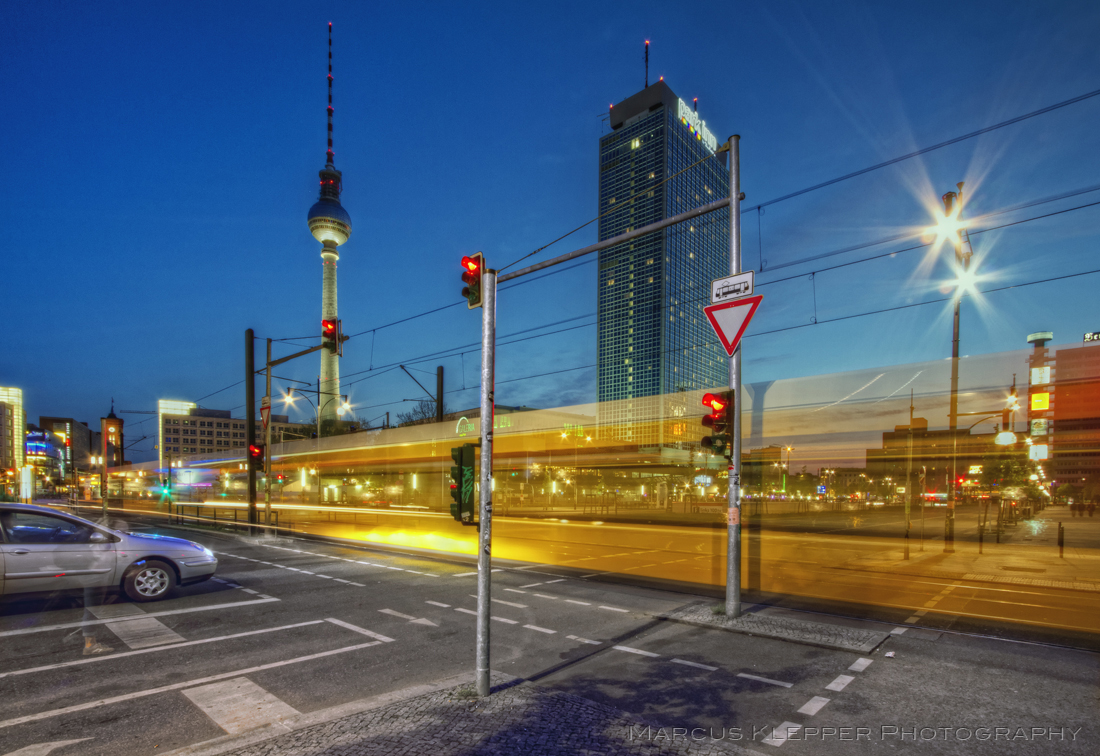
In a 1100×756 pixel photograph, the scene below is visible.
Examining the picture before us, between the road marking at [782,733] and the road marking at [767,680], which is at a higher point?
the road marking at [782,733]

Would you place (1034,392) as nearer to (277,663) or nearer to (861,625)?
(861,625)

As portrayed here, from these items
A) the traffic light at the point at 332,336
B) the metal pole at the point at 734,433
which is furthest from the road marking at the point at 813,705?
the traffic light at the point at 332,336

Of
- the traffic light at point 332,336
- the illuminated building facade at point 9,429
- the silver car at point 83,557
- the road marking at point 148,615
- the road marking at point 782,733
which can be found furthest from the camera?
the illuminated building facade at point 9,429

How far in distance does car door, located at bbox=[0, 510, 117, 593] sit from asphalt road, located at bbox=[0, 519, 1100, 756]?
0.58 metres

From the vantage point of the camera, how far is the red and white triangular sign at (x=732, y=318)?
319 inches

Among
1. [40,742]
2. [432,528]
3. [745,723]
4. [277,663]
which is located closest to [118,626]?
[277,663]

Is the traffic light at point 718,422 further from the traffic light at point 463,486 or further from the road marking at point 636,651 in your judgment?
the traffic light at point 463,486

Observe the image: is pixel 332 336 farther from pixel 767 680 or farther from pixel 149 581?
pixel 767 680

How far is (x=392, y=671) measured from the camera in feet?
20.0

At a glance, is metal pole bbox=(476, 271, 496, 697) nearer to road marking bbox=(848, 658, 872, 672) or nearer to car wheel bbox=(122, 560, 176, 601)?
road marking bbox=(848, 658, 872, 672)

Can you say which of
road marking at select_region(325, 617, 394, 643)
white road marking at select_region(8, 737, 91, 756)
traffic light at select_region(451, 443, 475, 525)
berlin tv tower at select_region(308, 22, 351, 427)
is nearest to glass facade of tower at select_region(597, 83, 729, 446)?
traffic light at select_region(451, 443, 475, 525)

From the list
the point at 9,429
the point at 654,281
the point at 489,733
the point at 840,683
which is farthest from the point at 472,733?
the point at 9,429

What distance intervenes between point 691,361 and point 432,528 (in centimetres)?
10867

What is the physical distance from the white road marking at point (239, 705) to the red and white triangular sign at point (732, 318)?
730 centimetres
